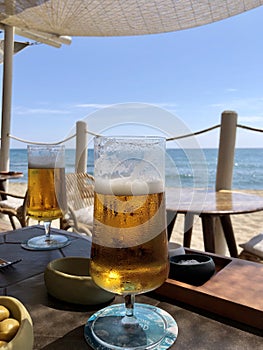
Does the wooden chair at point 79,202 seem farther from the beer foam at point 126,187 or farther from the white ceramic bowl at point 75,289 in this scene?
the beer foam at point 126,187

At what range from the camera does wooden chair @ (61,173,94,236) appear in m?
2.86

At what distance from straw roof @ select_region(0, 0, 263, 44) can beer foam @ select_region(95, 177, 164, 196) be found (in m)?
4.21

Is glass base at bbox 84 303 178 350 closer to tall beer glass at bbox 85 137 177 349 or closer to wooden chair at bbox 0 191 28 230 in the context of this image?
tall beer glass at bbox 85 137 177 349

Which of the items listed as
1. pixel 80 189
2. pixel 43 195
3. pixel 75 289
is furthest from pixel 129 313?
pixel 80 189

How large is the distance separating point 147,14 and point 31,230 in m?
4.11

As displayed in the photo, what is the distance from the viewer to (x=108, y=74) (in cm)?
3156

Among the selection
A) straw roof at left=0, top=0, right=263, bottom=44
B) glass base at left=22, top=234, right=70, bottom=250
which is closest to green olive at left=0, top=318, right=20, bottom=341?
glass base at left=22, top=234, right=70, bottom=250

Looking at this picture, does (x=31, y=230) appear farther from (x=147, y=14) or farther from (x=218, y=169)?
(x=147, y=14)

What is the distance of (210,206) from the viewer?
6.95 feet

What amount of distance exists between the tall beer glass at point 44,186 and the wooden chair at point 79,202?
69.7 inches

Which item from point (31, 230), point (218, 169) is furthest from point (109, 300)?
point (218, 169)

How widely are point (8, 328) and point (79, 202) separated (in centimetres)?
278

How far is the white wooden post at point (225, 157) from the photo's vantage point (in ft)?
10.4

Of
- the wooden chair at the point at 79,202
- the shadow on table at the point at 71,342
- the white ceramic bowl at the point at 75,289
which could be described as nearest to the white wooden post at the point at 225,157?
the wooden chair at the point at 79,202
